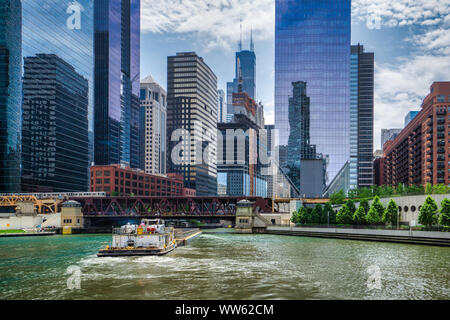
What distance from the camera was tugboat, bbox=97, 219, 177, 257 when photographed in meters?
67.4

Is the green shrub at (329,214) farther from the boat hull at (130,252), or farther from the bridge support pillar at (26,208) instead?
the bridge support pillar at (26,208)

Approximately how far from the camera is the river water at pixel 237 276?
37375mm

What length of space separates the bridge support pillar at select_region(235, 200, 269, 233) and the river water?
74486 mm

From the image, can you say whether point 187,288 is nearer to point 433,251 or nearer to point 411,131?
point 433,251

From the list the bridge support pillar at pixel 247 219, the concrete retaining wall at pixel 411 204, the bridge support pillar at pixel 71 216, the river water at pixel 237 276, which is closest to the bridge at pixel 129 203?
the bridge support pillar at pixel 247 219

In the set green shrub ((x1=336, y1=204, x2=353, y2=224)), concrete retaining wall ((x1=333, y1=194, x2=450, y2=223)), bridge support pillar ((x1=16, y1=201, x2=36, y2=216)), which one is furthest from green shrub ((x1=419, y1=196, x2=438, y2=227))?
bridge support pillar ((x1=16, y1=201, x2=36, y2=216))

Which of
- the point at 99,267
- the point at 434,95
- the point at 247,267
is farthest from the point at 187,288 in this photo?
the point at 434,95

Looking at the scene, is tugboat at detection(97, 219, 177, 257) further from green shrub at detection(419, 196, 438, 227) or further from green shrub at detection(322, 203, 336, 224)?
green shrub at detection(322, 203, 336, 224)

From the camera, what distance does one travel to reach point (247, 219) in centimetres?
14638

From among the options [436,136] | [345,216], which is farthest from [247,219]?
[436,136]

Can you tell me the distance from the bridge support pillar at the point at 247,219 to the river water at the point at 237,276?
74.5 meters

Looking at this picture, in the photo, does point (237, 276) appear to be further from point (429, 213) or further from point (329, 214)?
point (329, 214)

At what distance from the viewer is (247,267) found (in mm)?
53562
